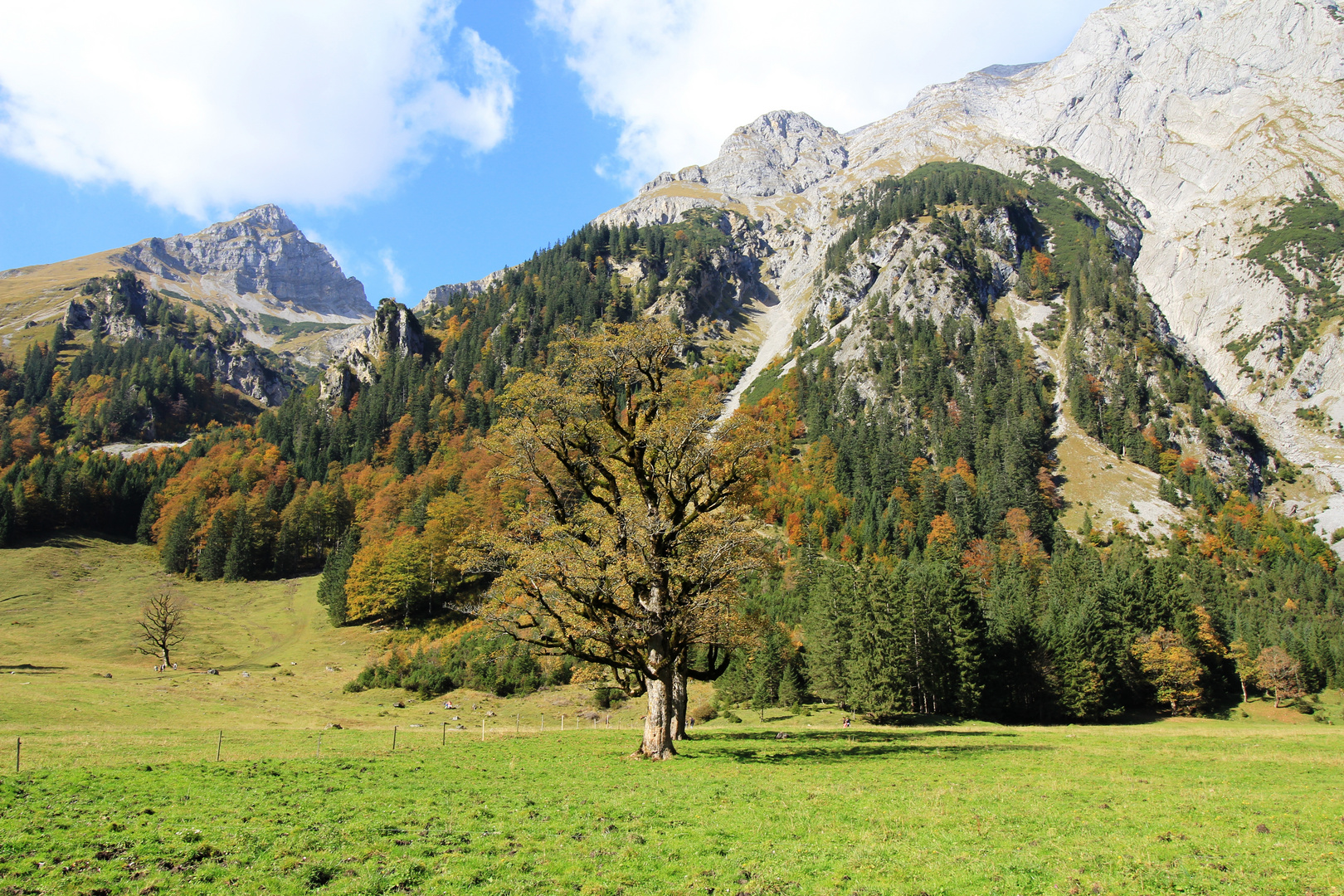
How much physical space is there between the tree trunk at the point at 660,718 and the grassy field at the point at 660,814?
2.86 ft

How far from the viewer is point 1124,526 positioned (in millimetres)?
133125

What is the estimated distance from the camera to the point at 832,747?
2945 cm

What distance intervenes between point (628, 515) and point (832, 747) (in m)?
16.3

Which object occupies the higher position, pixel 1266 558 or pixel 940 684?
pixel 1266 558

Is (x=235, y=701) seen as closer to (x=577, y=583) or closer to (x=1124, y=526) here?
(x=577, y=583)

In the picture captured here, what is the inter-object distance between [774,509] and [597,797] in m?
122

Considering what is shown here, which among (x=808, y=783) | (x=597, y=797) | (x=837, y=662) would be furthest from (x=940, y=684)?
(x=597, y=797)

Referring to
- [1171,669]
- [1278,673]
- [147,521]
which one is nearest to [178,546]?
[147,521]

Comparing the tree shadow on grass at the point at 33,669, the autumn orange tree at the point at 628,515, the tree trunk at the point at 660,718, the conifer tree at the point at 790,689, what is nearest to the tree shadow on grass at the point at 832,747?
the tree trunk at the point at 660,718

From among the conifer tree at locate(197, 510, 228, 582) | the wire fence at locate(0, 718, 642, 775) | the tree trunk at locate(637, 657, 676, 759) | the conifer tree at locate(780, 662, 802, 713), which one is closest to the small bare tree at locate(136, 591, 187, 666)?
the conifer tree at locate(197, 510, 228, 582)

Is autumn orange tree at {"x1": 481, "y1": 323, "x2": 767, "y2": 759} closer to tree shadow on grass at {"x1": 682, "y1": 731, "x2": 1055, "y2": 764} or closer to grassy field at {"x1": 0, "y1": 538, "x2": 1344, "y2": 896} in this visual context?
tree shadow on grass at {"x1": 682, "y1": 731, "x2": 1055, "y2": 764}

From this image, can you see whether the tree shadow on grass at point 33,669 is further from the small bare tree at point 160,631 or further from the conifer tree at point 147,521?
the conifer tree at point 147,521

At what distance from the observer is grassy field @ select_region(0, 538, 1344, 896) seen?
9859mm

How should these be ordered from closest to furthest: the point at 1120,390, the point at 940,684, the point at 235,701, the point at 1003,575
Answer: the point at 235,701
the point at 940,684
the point at 1003,575
the point at 1120,390
